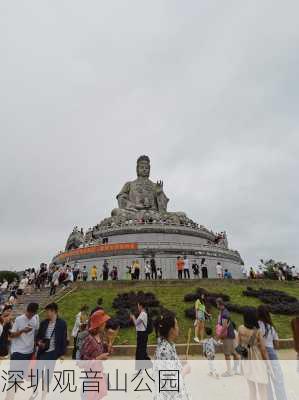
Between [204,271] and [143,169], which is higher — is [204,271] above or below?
below

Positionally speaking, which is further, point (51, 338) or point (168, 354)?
point (51, 338)

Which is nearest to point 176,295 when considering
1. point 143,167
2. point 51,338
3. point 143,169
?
point 51,338

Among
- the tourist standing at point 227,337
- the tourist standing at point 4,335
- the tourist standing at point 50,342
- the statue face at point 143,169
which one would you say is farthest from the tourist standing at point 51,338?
the statue face at point 143,169

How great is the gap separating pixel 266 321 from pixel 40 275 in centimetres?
1917

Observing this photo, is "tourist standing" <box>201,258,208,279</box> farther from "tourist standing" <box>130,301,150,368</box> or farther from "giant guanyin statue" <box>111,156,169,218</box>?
"tourist standing" <box>130,301,150,368</box>

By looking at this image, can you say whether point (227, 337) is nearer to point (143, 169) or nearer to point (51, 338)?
point (51, 338)

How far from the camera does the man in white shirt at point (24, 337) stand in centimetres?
591

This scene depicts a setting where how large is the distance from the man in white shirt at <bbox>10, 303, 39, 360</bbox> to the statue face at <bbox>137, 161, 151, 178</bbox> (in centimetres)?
3443

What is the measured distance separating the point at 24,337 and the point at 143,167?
34.9 meters

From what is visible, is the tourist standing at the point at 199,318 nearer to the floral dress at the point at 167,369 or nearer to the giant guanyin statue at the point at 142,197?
the floral dress at the point at 167,369

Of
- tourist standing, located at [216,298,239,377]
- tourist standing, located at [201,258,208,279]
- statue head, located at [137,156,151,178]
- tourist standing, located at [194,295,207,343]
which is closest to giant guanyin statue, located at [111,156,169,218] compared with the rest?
statue head, located at [137,156,151,178]

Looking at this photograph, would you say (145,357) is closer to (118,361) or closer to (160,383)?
(118,361)

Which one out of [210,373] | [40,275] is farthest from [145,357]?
[40,275]

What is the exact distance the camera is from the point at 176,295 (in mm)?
17016
